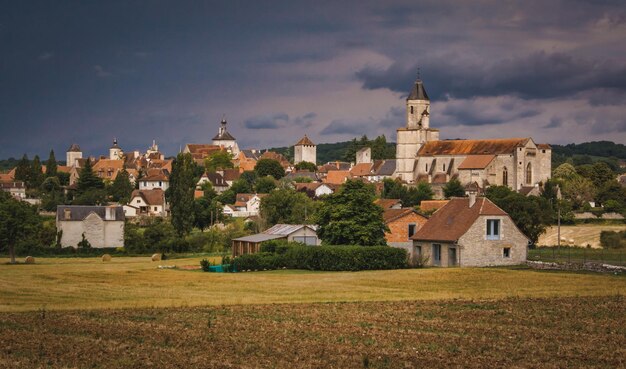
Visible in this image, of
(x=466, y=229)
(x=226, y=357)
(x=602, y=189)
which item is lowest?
(x=226, y=357)

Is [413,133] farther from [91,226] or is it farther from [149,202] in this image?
[91,226]

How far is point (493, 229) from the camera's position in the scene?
5562cm

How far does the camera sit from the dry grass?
115ft

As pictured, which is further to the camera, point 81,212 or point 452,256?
point 81,212

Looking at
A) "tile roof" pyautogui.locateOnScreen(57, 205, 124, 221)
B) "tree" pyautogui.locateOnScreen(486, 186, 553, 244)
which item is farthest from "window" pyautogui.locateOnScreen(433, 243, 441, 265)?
"tile roof" pyautogui.locateOnScreen(57, 205, 124, 221)

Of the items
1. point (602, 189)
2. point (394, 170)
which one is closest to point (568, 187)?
point (602, 189)

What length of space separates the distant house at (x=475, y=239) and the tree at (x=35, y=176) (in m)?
117

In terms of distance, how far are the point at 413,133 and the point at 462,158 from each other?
45.4 ft

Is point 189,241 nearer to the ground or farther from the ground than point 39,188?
nearer to the ground

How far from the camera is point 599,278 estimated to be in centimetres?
4291

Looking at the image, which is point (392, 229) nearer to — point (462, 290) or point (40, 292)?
point (462, 290)

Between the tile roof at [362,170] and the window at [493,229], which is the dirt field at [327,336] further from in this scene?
the tile roof at [362,170]

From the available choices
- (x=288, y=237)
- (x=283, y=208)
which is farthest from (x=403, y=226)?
(x=283, y=208)

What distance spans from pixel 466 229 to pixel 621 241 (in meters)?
27.2
